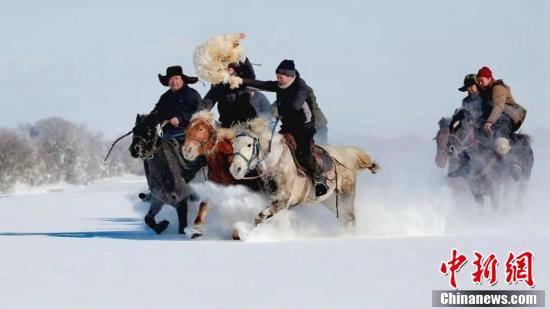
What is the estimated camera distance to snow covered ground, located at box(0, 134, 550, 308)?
9078mm

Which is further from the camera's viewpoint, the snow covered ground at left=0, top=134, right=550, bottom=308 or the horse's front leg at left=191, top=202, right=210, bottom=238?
the horse's front leg at left=191, top=202, right=210, bottom=238

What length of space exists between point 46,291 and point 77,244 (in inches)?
184

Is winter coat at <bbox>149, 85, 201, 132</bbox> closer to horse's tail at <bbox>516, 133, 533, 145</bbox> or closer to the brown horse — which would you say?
the brown horse

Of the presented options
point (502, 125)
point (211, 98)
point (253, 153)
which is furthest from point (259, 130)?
point (502, 125)

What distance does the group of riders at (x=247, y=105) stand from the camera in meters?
14.4

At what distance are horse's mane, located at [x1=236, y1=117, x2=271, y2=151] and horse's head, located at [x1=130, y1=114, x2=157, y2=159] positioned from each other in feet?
5.45

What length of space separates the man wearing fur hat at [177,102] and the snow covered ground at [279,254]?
1279 mm

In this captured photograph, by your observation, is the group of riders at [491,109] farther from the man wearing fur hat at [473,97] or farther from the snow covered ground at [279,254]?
the snow covered ground at [279,254]

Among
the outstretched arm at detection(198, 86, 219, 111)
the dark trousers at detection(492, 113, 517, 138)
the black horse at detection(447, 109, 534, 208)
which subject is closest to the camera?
the outstretched arm at detection(198, 86, 219, 111)

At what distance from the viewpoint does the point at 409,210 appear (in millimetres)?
16828

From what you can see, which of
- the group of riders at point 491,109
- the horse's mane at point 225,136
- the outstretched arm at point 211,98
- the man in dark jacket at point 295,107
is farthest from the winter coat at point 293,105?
the group of riders at point 491,109

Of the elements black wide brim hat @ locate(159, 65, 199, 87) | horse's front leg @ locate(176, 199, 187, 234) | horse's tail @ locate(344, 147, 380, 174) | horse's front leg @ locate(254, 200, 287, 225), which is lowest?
horse's front leg @ locate(176, 199, 187, 234)

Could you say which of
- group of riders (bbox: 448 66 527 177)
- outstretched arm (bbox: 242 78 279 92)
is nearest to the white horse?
outstretched arm (bbox: 242 78 279 92)

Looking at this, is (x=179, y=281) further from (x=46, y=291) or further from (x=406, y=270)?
(x=406, y=270)
